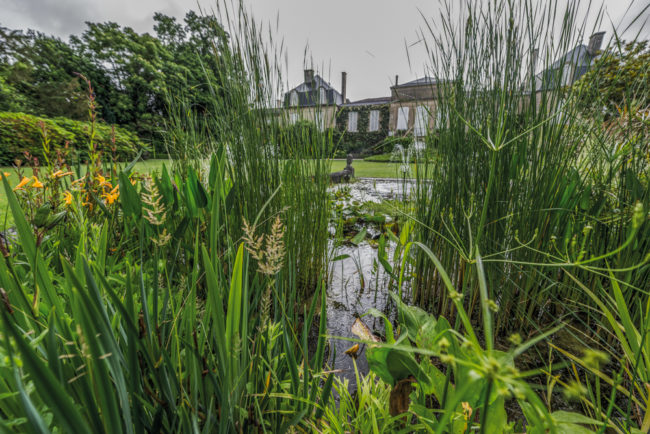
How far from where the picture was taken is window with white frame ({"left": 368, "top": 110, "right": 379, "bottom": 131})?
20156mm

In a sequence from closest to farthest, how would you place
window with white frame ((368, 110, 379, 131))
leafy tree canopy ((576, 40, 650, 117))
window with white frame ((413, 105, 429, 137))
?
leafy tree canopy ((576, 40, 650, 117)) → window with white frame ((413, 105, 429, 137)) → window with white frame ((368, 110, 379, 131))

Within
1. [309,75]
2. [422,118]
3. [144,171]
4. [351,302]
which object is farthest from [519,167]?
[144,171]

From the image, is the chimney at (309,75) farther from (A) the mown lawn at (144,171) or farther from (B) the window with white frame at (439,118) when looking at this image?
(A) the mown lawn at (144,171)

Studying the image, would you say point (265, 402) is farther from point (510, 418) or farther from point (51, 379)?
point (510, 418)

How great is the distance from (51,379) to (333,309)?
109 cm

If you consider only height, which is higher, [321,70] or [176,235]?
[321,70]

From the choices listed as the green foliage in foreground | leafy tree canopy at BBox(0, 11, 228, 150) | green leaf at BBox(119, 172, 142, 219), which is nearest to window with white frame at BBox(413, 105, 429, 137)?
the green foliage in foreground

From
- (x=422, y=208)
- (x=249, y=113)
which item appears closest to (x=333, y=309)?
(x=422, y=208)

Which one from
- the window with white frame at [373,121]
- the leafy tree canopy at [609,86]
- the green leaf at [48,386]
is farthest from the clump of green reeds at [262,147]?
the window with white frame at [373,121]

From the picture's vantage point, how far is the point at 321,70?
4.38 feet

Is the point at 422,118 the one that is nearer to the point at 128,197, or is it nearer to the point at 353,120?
the point at 128,197

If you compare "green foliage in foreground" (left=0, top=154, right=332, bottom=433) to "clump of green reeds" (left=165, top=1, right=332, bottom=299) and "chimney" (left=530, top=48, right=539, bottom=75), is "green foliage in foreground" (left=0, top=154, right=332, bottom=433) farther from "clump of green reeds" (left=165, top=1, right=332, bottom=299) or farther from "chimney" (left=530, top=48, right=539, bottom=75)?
"chimney" (left=530, top=48, right=539, bottom=75)

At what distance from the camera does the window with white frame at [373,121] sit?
2016cm

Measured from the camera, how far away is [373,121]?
20.5 meters
